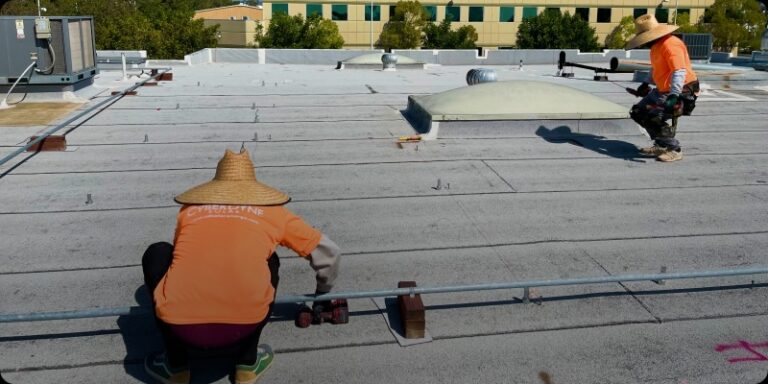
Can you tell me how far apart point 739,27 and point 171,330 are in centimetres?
5935

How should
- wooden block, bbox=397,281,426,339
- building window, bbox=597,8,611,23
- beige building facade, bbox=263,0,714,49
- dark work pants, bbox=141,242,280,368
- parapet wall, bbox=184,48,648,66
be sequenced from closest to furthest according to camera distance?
dark work pants, bbox=141,242,280,368
wooden block, bbox=397,281,426,339
parapet wall, bbox=184,48,648,66
beige building facade, bbox=263,0,714,49
building window, bbox=597,8,611,23

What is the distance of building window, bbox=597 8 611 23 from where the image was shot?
239 feet

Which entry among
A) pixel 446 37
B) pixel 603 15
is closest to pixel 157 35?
pixel 446 37

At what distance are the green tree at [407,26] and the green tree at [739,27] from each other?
25.7 m

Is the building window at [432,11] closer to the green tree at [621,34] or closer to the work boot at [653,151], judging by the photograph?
the green tree at [621,34]

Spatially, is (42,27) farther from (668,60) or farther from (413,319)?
(413,319)

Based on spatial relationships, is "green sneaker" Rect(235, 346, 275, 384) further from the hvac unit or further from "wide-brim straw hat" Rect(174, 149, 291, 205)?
the hvac unit

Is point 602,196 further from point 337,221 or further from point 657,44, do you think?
point 337,221

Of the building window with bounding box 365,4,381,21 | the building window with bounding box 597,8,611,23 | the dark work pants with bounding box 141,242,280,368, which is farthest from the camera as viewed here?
the building window with bounding box 597,8,611,23

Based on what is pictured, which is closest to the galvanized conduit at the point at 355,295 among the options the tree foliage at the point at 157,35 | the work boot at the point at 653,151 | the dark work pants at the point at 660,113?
the dark work pants at the point at 660,113

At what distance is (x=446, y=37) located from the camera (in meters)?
64.8

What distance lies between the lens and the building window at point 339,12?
227 feet

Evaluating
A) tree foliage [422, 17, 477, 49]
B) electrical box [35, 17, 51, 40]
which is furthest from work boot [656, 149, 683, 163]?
tree foliage [422, 17, 477, 49]

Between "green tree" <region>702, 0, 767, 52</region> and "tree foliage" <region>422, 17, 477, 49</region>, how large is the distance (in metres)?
21.0
